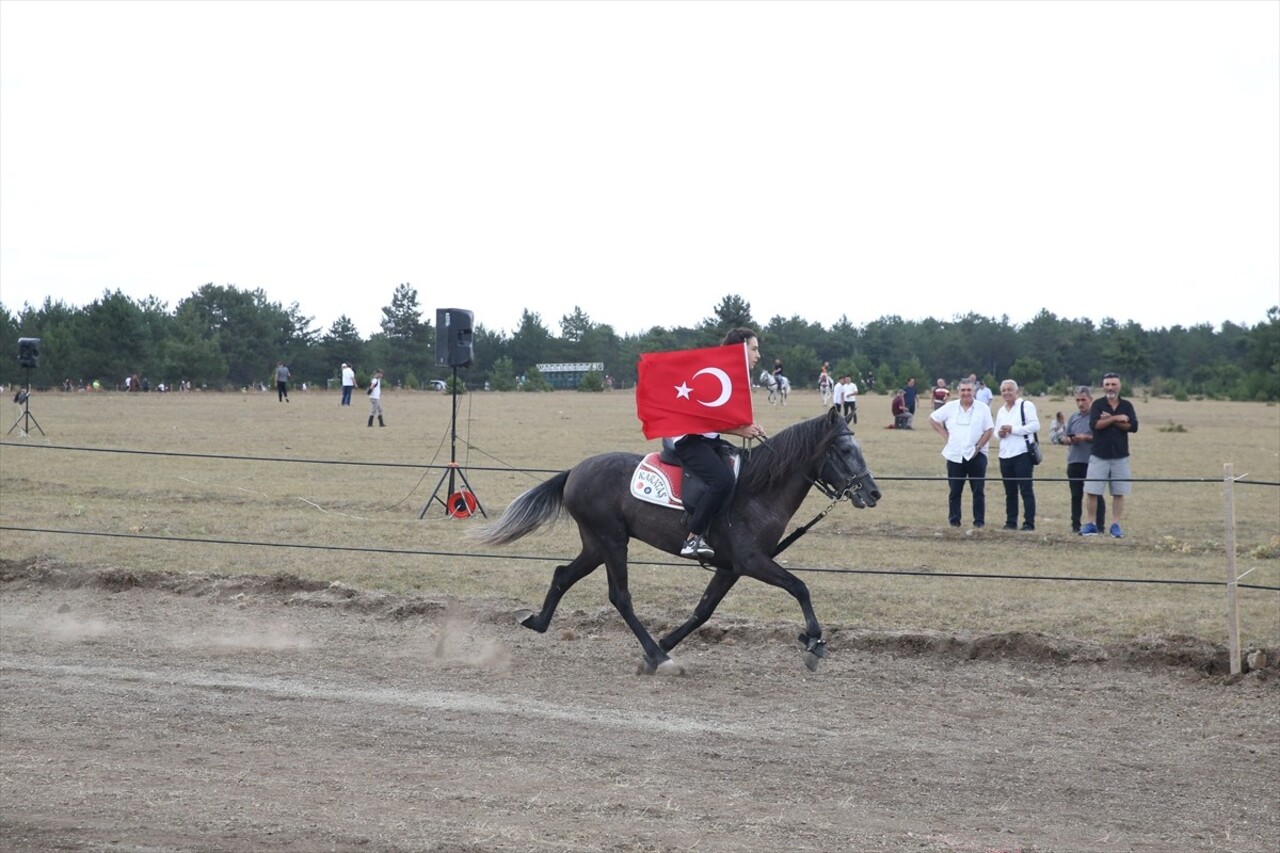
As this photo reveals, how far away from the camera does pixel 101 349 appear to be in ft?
269

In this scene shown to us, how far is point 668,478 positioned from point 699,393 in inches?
28.7

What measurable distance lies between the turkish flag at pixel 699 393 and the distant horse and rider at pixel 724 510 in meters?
0.36

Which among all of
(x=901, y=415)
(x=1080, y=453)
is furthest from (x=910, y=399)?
(x=1080, y=453)

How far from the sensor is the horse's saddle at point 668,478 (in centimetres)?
902

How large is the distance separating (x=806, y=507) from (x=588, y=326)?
11515 cm

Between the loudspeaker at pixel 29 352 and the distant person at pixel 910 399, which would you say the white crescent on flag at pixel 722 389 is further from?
the distant person at pixel 910 399

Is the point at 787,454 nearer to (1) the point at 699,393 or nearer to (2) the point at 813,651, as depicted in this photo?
(1) the point at 699,393

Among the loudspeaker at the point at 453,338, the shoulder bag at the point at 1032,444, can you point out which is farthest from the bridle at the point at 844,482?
the loudspeaker at the point at 453,338

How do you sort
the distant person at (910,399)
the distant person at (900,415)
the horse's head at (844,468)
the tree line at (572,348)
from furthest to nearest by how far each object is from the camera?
the tree line at (572,348), the distant person at (910,399), the distant person at (900,415), the horse's head at (844,468)

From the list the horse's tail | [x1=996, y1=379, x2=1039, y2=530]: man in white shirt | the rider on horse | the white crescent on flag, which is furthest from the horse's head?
[x1=996, y1=379, x2=1039, y2=530]: man in white shirt

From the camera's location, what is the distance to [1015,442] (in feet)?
52.6

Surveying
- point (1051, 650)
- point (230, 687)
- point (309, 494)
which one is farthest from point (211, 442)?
point (1051, 650)

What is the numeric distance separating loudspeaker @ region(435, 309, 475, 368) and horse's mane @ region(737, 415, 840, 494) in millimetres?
9133

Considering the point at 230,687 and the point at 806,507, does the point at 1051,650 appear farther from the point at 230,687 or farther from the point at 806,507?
the point at 806,507
